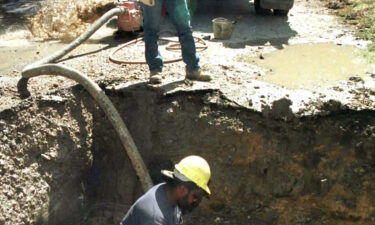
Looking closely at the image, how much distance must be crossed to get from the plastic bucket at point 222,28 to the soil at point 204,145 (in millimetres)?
1171

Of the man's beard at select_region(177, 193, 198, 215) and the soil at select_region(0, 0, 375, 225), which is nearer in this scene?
the man's beard at select_region(177, 193, 198, 215)

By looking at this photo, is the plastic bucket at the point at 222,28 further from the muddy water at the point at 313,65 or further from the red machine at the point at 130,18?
the red machine at the point at 130,18

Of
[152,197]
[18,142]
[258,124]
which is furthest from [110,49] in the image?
[152,197]

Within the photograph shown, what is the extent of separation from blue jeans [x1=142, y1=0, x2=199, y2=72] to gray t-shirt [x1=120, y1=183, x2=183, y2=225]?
87.1 inches

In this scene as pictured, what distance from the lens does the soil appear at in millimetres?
4562

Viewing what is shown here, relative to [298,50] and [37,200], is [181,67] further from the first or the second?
[37,200]

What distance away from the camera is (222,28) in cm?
659

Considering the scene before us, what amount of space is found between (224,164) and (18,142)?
2171 mm

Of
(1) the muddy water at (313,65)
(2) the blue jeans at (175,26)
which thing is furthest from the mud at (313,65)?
(2) the blue jeans at (175,26)

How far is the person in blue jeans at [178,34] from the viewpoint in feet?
15.4

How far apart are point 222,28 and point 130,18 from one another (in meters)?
1.39

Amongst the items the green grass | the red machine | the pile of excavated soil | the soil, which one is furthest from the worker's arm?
the pile of excavated soil

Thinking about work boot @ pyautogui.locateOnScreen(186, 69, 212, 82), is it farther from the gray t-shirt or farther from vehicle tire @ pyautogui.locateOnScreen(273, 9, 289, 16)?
vehicle tire @ pyautogui.locateOnScreen(273, 9, 289, 16)

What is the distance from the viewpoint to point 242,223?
5031mm
